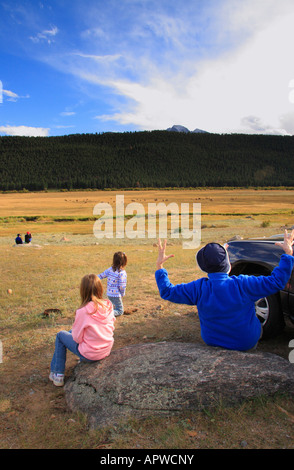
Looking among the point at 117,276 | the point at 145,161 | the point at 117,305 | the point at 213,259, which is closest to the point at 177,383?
the point at 213,259

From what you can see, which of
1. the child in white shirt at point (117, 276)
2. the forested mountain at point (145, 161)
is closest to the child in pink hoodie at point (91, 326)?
the child in white shirt at point (117, 276)

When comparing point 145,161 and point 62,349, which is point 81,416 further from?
point 145,161

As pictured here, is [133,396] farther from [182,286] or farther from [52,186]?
[52,186]

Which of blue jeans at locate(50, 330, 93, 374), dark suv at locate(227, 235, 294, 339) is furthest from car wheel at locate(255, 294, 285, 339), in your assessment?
blue jeans at locate(50, 330, 93, 374)

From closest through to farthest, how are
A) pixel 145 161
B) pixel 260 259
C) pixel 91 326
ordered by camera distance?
pixel 91 326 → pixel 260 259 → pixel 145 161

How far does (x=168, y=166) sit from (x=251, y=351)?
152142 mm

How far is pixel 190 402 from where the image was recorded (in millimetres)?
3131

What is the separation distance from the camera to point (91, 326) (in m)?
3.72

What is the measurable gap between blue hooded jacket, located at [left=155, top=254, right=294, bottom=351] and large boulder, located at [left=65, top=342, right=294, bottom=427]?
231mm

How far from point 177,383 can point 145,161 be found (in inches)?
6398

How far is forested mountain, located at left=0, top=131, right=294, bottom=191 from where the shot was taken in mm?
126506

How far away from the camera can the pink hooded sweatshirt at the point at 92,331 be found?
146 inches

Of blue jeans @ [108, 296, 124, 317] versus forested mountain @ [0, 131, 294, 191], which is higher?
forested mountain @ [0, 131, 294, 191]

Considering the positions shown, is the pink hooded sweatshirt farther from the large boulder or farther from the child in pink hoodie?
the large boulder
